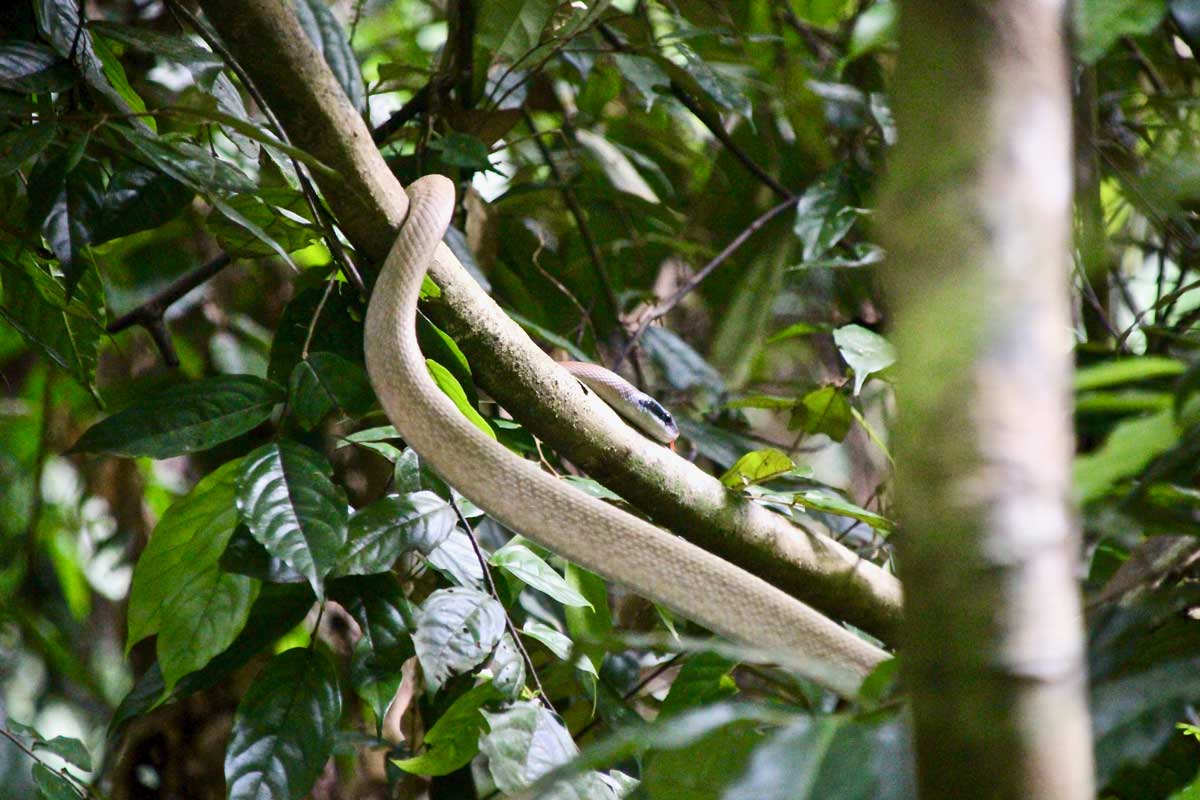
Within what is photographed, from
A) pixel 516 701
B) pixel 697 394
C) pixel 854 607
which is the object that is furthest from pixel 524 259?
pixel 516 701

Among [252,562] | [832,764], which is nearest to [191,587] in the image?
[252,562]

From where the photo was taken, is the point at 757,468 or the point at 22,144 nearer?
the point at 22,144

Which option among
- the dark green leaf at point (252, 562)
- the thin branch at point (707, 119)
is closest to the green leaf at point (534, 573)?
the dark green leaf at point (252, 562)

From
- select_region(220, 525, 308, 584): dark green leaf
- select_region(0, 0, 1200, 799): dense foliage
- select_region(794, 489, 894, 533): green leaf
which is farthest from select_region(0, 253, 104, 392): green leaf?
select_region(794, 489, 894, 533): green leaf

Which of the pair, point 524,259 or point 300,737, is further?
point 524,259

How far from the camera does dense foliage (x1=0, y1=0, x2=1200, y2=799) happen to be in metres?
0.94

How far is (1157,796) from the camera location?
4.03 ft

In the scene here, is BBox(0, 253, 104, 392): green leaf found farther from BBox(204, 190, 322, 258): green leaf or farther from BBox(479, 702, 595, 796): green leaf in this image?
BBox(479, 702, 595, 796): green leaf

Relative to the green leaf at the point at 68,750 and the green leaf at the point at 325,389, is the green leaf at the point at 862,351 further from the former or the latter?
the green leaf at the point at 68,750

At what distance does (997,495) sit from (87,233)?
1.22m

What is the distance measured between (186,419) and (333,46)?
0.82 meters

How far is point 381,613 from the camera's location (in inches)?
55.2

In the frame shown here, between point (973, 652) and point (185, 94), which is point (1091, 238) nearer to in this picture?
point (973, 652)

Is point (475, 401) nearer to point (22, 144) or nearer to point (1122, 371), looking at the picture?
point (22, 144)
